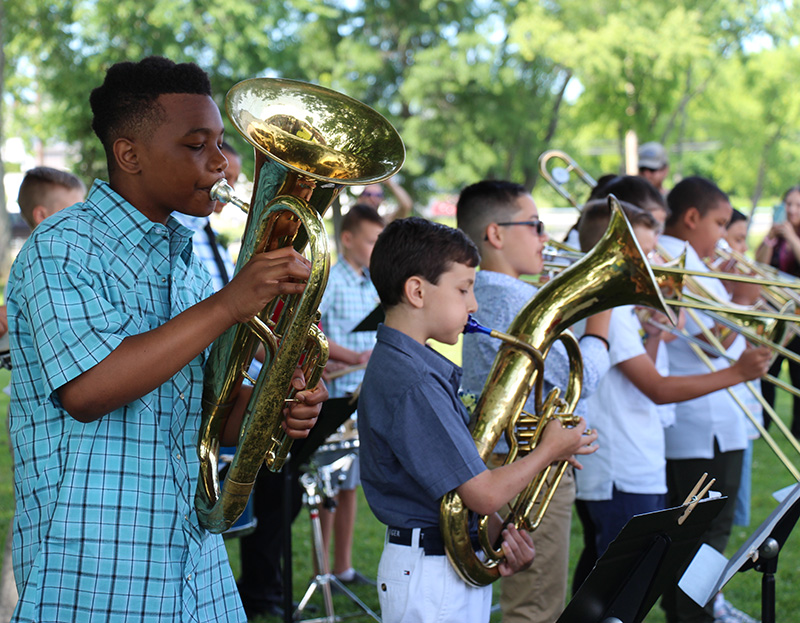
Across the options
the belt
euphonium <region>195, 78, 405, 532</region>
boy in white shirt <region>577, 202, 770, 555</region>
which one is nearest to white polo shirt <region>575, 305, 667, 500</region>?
boy in white shirt <region>577, 202, 770, 555</region>

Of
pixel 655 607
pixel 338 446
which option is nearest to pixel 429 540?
pixel 338 446

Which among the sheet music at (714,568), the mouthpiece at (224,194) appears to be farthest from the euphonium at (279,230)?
the sheet music at (714,568)

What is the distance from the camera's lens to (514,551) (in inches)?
96.7

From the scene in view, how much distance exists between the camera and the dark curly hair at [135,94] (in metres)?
1.81

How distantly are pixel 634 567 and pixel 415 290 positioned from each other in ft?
3.19

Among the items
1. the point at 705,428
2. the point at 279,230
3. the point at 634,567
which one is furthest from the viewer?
the point at 705,428

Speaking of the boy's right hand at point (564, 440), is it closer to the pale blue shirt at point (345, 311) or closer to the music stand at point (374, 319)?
the music stand at point (374, 319)

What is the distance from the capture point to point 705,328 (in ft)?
12.5

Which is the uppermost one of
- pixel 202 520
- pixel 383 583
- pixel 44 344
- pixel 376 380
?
pixel 44 344

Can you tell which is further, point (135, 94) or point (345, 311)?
point (345, 311)

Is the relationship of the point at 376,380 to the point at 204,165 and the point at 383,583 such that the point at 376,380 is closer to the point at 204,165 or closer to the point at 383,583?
the point at 383,583

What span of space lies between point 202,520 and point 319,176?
2.56 ft

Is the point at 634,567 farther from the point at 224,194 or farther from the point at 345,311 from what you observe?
the point at 345,311

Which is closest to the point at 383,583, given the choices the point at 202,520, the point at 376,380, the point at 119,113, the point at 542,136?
the point at 376,380
